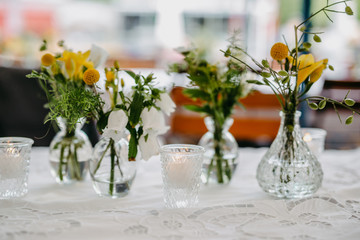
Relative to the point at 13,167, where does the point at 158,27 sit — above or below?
above

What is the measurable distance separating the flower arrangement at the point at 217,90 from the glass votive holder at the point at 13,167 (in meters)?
0.44

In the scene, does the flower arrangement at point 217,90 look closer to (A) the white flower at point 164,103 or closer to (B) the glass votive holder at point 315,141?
(A) the white flower at point 164,103

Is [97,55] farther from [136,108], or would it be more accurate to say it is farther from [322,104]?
[322,104]

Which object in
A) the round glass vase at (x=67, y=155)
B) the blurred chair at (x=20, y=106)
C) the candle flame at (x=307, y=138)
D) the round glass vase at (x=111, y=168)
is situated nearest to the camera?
the round glass vase at (x=111, y=168)

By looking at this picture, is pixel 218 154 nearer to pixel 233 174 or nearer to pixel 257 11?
pixel 233 174

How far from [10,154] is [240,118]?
69.9 inches

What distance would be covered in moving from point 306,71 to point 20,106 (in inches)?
68.3

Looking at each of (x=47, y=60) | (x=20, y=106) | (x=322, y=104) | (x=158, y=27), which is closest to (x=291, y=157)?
(x=322, y=104)

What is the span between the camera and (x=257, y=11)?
7949 mm

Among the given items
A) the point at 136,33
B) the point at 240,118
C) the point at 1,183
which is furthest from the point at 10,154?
the point at 136,33

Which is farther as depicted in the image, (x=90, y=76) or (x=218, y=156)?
(x=218, y=156)

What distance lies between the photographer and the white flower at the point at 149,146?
36.7 inches

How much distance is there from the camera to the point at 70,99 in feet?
2.98

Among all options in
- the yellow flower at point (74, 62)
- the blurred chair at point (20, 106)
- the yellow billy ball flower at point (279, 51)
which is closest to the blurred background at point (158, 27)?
the blurred chair at point (20, 106)
